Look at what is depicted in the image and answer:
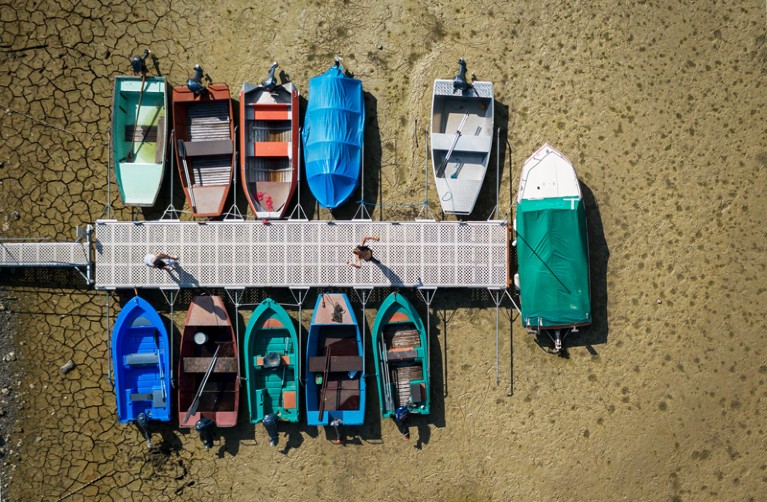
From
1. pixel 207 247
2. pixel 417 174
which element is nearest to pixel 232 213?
pixel 207 247

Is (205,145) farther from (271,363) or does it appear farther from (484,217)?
(484,217)

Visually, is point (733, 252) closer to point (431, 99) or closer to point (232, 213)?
point (431, 99)

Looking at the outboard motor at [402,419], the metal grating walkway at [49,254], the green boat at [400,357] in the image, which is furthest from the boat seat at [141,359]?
the outboard motor at [402,419]

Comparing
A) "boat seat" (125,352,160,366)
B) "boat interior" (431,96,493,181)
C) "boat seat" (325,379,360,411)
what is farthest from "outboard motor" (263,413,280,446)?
"boat interior" (431,96,493,181)

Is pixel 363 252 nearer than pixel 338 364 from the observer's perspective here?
Yes

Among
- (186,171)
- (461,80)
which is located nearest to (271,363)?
(186,171)

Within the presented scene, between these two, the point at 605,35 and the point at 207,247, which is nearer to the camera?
the point at 207,247
